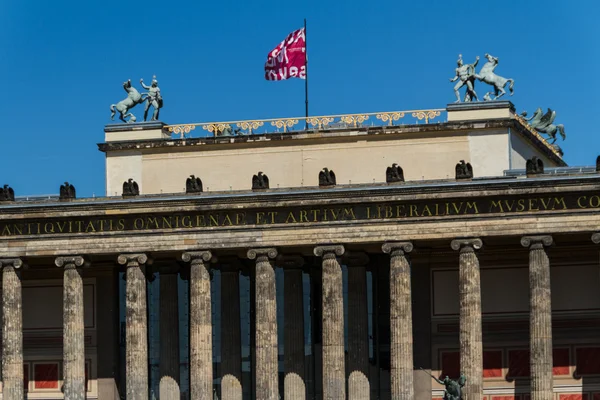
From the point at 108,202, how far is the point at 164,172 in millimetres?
4951

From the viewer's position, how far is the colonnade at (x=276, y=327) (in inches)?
3194

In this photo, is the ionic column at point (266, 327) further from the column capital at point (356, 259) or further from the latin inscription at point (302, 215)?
the column capital at point (356, 259)

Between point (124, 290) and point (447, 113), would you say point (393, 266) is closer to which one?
point (447, 113)

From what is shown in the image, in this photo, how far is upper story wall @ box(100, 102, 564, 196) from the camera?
85.9 metres

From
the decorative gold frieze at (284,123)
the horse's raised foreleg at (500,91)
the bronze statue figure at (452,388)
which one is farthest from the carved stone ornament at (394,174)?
the bronze statue figure at (452,388)

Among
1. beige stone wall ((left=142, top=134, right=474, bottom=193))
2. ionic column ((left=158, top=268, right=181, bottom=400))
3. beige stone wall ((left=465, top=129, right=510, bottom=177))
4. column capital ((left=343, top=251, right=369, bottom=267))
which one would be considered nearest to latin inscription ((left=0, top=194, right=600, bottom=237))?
column capital ((left=343, top=251, right=369, bottom=267))

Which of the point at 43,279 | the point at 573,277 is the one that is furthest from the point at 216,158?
the point at 573,277

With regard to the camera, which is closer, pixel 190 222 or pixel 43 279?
pixel 190 222

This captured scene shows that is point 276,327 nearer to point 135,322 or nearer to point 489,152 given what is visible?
point 135,322

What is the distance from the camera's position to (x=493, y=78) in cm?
8644

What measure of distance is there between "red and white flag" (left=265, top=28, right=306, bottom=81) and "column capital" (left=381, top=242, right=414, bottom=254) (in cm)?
1018

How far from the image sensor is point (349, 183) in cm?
8675

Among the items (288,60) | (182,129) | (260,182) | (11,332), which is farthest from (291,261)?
(11,332)

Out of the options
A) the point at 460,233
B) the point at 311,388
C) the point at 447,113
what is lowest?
the point at 311,388
